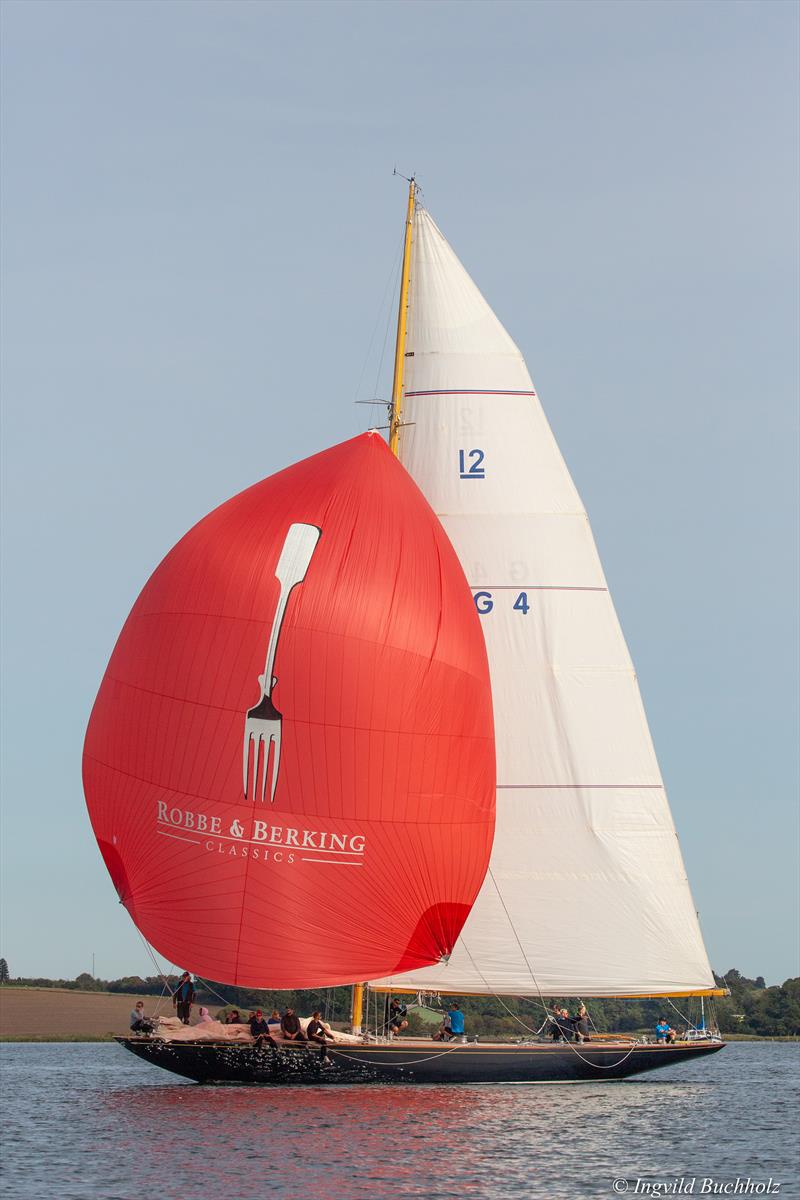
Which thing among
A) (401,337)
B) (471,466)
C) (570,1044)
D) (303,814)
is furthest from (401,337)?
(570,1044)

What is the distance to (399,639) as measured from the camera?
28.2m

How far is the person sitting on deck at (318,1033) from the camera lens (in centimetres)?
2789

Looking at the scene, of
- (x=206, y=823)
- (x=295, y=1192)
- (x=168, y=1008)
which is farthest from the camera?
(x=168, y=1008)

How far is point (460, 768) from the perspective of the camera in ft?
93.9

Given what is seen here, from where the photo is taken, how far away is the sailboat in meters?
27.5

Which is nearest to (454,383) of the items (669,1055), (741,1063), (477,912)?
(477,912)

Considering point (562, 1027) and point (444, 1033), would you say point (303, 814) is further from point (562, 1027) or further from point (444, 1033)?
point (562, 1027)

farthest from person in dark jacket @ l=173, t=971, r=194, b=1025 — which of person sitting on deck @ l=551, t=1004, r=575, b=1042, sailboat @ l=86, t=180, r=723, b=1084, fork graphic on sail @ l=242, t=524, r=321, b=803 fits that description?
person sitting on deck @ l=551, t=1004, r=575, b=1042

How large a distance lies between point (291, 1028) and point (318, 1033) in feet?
2.00

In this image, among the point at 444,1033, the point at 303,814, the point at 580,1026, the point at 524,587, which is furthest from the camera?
the point at 524,587

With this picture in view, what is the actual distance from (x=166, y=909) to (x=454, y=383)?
13.0 metres

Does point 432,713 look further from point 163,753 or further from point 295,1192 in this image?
point 295,1192

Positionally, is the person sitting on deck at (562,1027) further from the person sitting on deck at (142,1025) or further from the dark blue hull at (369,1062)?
the person sitting on deck at (142,1025)

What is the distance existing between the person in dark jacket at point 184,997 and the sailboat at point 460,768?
→ 4.22 feet
